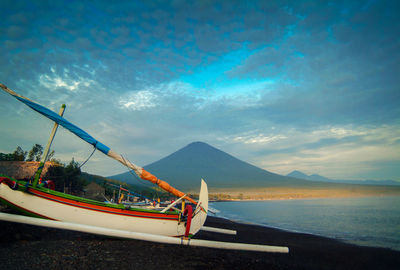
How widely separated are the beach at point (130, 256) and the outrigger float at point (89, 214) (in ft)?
2.38

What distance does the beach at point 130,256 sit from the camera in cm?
679

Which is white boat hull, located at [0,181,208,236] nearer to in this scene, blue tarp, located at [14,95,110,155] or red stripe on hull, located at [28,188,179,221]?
red stripe on hull, located at [28,188,179,221]

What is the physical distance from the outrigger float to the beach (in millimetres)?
727

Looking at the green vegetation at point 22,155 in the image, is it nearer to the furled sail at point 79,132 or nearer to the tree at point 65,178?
the tree at point 65,178

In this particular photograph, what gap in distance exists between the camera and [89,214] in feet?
29.2

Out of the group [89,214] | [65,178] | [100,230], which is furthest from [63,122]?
[65,178]

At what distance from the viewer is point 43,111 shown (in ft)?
31.3

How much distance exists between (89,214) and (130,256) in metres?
2.72

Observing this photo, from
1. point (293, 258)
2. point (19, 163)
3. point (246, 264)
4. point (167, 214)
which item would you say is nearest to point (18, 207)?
point (167, 214)

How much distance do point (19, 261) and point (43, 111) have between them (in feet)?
20.9

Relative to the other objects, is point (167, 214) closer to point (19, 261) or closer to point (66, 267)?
point (66, 267)

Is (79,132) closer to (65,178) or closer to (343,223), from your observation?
(65,178)

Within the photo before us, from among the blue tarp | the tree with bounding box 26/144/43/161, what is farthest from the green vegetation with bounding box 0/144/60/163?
the blue tarp

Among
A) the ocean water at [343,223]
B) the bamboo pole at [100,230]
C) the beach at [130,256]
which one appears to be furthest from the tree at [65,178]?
the ocean water at [343,223]
